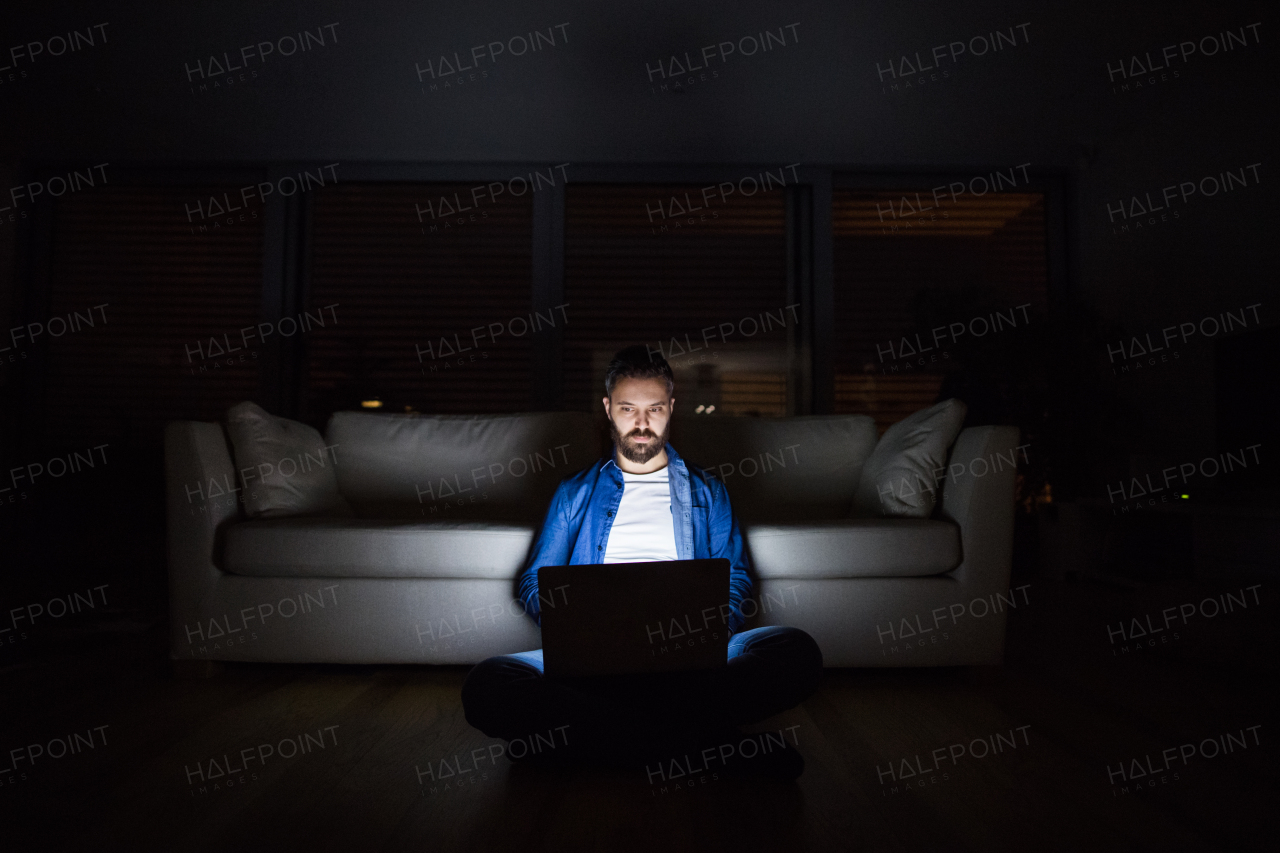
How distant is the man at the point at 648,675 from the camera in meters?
1.36

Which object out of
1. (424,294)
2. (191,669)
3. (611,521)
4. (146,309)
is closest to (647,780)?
(611,521)

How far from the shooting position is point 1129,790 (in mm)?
1345

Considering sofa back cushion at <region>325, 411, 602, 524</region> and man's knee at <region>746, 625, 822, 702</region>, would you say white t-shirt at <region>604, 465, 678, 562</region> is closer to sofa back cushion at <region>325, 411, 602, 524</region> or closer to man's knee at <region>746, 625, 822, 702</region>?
man's knee at <region>746, 625, 822, 702</region>

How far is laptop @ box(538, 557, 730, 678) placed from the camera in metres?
1.33

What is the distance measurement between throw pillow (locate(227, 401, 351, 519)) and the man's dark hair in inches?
46.2

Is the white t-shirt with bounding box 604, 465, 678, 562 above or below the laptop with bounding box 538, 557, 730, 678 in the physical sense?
above

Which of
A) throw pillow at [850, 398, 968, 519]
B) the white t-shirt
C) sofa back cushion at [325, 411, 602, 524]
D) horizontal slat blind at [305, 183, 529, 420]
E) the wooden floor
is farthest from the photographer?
horizontal slat blind at [305, 183, 529, 420]

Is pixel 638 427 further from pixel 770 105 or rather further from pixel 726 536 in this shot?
pixel 770 105

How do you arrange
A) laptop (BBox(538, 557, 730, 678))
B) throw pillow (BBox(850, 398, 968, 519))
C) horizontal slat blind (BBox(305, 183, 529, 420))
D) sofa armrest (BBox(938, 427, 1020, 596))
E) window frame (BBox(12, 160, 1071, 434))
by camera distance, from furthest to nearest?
horizontal slat blind (BBox(305, 183, 529, 420)) < window frame (BBox(12, 160, 1071, 434)) < throw pillow (BBox(850, 398, 968, 519)) < sofa armrest (BBox(938, 427, 1020, 596)) < laptop (BBox(538, 557, 730, 678))

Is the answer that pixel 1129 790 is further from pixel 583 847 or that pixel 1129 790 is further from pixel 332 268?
pixel 332 268

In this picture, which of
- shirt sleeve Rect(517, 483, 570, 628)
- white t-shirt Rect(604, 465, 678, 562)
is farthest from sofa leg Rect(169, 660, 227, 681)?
white t-shirt Rect(604, 465, 678, 562)

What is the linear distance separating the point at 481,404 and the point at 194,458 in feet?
8.21

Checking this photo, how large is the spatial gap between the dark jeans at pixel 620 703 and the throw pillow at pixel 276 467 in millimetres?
1172

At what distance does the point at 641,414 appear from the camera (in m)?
1.76
